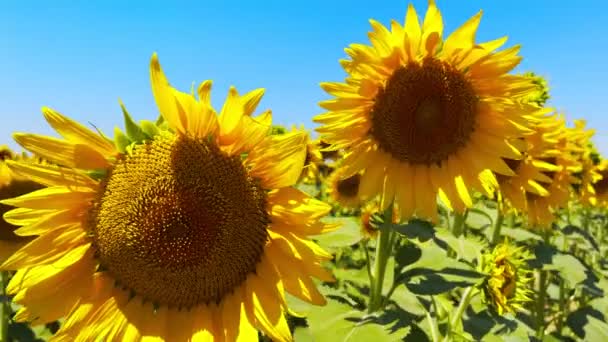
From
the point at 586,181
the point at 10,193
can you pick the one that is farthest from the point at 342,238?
the point at 586,181

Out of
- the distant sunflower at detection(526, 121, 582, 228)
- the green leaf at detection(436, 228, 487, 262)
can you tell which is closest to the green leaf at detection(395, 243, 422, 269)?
the green leaf at detection(436, 228, 487, 262)

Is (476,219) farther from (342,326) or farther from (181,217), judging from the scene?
(181,217)

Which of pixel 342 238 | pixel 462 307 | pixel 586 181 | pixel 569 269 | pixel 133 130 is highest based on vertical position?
pixel 586 181

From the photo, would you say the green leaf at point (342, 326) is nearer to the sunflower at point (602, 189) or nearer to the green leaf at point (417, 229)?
the green leaf at point (417, 229)

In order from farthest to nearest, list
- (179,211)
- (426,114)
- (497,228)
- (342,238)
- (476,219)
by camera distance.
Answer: (497,228)
(476,219)
(426,114)
(342,238)
(179,211)

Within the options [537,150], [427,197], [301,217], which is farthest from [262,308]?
[537,150]

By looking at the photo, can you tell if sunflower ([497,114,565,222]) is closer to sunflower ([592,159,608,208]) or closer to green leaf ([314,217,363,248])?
green leaf ([314,217,363,248])

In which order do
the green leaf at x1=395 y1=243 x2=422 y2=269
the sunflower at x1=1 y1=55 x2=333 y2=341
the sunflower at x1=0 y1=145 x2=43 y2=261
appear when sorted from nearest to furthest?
1. the sunflower at x1=1 y1=55 x2=333 y2=341
2. the sunflower at x1=0 y1=145 x2=43 y2=261
3. the green leaf at x1=395 y1=243 x2=422 y2=269

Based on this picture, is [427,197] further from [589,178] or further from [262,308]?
[589,178]

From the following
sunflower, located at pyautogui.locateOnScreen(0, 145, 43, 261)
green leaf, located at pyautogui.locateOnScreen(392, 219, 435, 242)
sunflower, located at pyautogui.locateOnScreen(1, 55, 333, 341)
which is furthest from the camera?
green leaf, located at pyautogui.locateOnScreen(392, 219, 435, 242)
